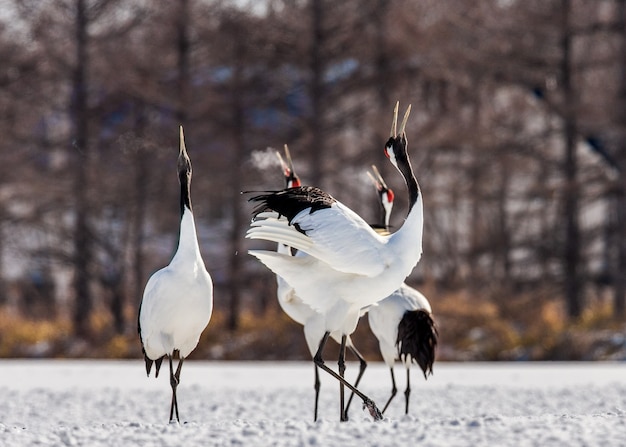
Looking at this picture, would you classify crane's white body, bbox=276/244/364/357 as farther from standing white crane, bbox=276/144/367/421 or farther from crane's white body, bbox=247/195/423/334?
crane's white body, bbox=247/195/423/334

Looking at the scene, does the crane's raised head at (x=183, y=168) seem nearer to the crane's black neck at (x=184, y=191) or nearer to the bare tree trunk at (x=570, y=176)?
the crane's black neck at (x=184, y=191)

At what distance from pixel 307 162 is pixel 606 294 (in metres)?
8.43

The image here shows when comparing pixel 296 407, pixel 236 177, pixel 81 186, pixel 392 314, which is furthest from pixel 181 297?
pixel 81 186

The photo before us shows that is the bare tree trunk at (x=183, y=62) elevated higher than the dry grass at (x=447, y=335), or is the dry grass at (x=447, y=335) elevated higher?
the bare tree trunk at (x=183, y=62)

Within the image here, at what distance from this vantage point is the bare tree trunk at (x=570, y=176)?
1828 cm

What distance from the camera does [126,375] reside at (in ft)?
42.4

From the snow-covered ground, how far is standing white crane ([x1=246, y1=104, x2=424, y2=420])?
791 mm

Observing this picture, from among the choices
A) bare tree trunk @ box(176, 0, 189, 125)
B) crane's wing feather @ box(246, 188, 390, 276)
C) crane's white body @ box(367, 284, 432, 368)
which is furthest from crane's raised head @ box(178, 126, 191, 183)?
bare tree trunk @ box(176, 0, 189, 125)

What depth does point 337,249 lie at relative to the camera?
7031 millimetres

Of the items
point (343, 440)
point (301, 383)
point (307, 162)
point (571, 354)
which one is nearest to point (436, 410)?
point (301, 383)

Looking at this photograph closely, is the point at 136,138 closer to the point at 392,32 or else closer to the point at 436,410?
the point at 392,32

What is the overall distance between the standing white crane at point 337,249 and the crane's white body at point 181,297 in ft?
1.56

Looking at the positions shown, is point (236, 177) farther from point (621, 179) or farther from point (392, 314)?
point (392, 314)


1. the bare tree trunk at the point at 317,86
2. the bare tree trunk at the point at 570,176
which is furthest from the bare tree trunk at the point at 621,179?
the bare tree trunk at the point at 317,86
